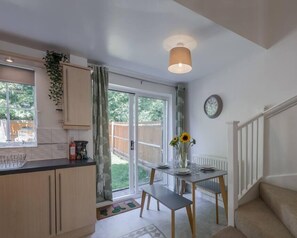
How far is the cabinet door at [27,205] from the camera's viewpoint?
158 centimetres

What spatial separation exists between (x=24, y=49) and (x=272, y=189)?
3.37 metres

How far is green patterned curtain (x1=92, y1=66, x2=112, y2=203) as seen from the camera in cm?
251

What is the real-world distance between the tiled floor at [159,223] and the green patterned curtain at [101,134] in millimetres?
420

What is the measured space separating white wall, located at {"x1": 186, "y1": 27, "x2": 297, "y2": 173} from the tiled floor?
38.9 inches

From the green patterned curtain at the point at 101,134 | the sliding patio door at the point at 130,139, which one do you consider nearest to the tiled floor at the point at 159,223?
the green patterned curtain at the point at 101,134

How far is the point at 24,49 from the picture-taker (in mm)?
2033

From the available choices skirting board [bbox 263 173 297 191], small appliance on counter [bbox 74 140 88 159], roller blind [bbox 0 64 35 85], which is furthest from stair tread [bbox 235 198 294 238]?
roller blind [bbox 0 64 35 85]

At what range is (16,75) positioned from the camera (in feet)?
6.84

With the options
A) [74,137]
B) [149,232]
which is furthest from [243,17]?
[149,232]

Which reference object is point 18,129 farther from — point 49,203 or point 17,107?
point 49,203

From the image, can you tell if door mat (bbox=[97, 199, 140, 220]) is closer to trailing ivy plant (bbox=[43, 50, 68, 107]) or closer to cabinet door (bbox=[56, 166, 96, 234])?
cabinet door (bbox=[56, 166, 96, 234])

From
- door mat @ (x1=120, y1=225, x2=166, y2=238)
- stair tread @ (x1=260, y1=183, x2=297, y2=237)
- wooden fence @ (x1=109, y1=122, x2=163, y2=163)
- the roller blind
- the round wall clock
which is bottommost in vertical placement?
door mat @ (x1=120, y1=225, x2=166, y2=238)

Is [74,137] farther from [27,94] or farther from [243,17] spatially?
[243,17]

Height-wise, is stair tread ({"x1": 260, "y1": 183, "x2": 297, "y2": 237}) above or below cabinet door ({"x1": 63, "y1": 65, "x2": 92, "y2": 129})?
below
